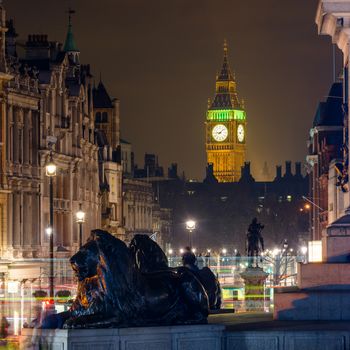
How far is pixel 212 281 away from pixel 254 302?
23515 mm

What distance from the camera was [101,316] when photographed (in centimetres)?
3378

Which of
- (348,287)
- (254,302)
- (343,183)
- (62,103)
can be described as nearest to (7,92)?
(62,103)

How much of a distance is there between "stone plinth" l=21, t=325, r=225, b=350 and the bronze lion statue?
382 mm

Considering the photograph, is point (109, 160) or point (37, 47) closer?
point (37, 47)

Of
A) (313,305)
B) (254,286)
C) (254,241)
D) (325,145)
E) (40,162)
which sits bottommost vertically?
(313,305)

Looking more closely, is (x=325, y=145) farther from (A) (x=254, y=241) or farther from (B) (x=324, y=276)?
(B) (x=324, y=276)

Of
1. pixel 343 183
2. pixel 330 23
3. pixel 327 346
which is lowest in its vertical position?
pixel 327 346

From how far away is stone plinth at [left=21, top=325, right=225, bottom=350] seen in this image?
33.1 metres

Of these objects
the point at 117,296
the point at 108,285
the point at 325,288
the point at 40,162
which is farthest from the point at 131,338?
the point at 40,162

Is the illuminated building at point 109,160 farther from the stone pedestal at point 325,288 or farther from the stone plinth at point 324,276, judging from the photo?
the stone plinth at point 324,276

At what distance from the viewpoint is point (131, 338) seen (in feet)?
110

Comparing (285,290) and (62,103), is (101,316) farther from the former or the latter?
(62,103)

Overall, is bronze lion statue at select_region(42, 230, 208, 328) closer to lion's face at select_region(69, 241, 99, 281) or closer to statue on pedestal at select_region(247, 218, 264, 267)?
lion's face at select_region(69, 241, 99, 281)

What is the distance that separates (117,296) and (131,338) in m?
0.90
